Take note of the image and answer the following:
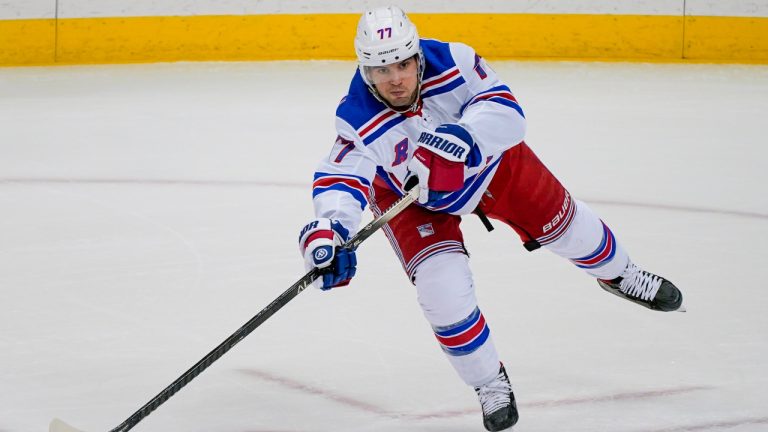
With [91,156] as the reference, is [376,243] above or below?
below

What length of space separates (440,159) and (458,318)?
353mm

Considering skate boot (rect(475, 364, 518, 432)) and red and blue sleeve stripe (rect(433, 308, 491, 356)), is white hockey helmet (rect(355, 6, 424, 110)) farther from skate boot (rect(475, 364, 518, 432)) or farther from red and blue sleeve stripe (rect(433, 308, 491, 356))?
skate boot (rect(475, 364, 518, 432))

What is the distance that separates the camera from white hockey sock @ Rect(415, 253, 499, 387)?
2682 mm

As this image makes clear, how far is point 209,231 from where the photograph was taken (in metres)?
4.36

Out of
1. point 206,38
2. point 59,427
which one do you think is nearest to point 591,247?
point 59,427

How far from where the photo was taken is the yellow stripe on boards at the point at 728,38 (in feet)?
25.1

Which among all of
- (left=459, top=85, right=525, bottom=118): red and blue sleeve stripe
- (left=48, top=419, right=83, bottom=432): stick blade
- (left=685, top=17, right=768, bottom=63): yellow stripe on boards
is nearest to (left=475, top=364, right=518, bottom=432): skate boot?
(left=459, top=85, right=525, bottom=118): red and blue sleeve stripe

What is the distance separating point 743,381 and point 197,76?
5303 mm

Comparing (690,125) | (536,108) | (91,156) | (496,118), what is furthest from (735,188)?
(91,156)

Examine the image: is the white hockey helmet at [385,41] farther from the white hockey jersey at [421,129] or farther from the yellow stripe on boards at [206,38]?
the yellow stripe on boards at [206,38]

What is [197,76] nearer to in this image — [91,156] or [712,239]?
[91,156]

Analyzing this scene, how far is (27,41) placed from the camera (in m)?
7.78

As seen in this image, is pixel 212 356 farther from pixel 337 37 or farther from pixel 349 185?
pixel 337 37

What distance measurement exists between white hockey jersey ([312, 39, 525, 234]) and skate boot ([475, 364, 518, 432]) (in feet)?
1.41
